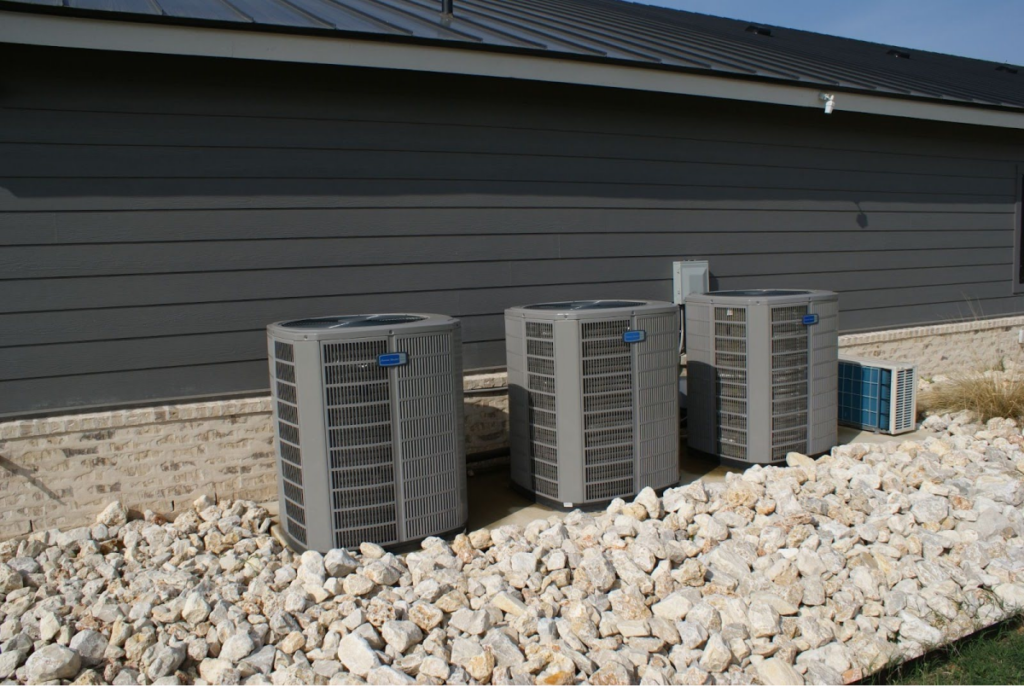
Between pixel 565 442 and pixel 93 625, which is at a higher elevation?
pixel 565 442

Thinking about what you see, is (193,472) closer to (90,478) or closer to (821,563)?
(90,478)

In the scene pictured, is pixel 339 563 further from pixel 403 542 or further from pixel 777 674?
pixel 777 674

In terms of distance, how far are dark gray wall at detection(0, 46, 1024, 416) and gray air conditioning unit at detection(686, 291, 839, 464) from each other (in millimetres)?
975

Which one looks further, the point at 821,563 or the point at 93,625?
the point at 821,563

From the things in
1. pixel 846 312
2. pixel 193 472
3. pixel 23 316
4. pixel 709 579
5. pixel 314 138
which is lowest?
pixel 709 579

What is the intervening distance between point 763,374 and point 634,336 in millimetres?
1151

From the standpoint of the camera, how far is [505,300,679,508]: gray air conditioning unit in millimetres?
4328

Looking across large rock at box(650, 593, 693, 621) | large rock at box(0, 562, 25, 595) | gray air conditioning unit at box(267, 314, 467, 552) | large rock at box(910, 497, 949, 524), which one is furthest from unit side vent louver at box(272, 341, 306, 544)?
large rock at box(910, 497, 949, 524)

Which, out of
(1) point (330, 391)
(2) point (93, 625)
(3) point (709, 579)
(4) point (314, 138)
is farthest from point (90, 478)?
(3) point (709, 579)

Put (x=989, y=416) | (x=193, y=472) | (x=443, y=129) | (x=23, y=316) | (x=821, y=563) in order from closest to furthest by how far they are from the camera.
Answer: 1. (x=821, y=563)
2. (x=23, y=316)
3. (x=193, y=472)
4. (x=443, y=129)
5. (x=989, y=416)

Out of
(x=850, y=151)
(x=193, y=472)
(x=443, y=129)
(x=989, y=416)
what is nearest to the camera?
(x=193, y=472)

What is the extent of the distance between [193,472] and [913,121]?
23.5ft

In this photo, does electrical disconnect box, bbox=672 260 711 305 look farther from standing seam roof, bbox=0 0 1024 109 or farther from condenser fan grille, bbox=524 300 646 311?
standing seam roof, bbox=0 0 1024 109

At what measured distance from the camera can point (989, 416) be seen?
607 cm
